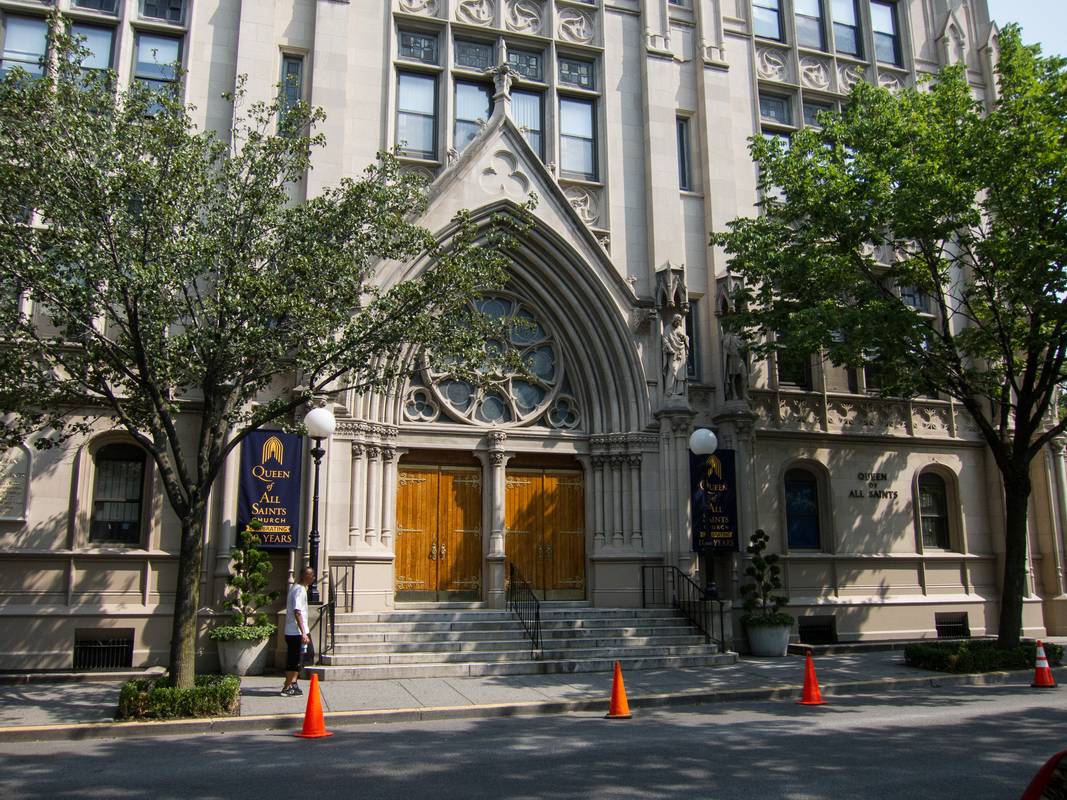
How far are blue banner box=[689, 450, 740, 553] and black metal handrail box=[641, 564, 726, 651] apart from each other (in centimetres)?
79

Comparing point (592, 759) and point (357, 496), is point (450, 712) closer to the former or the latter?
point (592, 759)

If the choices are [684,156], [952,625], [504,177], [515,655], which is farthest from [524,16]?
[952,625]

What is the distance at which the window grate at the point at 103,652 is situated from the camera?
15.8 meters

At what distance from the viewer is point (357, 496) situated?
17.4 m

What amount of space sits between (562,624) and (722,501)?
181 inches

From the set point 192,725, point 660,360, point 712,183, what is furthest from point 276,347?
point 712,183

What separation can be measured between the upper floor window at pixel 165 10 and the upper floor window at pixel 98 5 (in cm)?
62

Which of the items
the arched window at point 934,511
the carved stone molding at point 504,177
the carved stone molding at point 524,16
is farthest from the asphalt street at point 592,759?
the carved stone molding at point 524,16

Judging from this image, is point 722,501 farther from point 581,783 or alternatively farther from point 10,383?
point 10,383

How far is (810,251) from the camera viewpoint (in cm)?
1747

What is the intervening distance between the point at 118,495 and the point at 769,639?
13.0 m

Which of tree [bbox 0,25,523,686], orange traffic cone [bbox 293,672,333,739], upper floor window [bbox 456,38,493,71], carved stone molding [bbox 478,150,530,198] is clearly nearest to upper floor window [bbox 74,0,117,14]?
tree [bbox 0,25,523,686]

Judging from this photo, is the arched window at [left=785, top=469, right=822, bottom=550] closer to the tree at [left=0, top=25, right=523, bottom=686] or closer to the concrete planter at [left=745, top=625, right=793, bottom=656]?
the concrete planter at [left=745, top=625, right=793, bottom=656]

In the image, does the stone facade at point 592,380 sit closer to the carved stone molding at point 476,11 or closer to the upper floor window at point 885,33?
the carved stone molding at point 476,11
